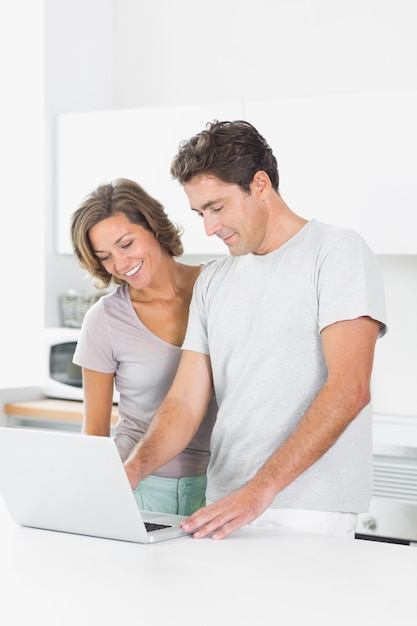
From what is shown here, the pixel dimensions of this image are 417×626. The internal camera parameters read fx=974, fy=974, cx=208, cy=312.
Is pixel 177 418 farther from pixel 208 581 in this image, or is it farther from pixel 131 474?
pixel 208 581

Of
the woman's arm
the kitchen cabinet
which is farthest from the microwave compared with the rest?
the woman's arm

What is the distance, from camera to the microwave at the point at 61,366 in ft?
12.7

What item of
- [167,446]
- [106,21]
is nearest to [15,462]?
[167,446]

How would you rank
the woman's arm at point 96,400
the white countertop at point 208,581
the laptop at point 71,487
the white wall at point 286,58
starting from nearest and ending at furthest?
the white countertop at point 208,581
the laptop at point 71,487
the woman's arm at point 96,400
the white wall at point 286,58

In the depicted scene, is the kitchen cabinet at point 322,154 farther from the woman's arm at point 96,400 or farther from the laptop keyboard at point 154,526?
the laptop keyboard at point 154,526

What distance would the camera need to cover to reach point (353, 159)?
3273 mm

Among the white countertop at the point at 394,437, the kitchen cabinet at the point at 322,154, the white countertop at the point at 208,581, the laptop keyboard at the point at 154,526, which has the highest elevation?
the kitchen cabinet at the point at 322,154

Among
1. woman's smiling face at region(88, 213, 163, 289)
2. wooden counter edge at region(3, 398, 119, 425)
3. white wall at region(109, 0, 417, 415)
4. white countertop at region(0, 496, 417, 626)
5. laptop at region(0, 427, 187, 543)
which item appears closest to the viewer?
white countertop at region(0, 496, 417, 626)

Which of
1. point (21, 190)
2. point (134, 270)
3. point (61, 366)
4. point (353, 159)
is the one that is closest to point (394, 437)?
point (353, 159)

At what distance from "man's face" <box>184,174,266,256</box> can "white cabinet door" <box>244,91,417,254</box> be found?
1.27 meters

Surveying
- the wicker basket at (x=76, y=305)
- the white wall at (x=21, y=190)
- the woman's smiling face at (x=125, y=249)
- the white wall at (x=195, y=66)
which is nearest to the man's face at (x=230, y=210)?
the woman's smiling face at (x=125, y=249)

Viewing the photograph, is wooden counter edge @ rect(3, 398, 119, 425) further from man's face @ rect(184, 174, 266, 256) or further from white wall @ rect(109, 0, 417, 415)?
man's face @ rect(184, 174, 266, 256)

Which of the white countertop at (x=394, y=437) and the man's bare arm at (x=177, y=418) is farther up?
the man's bare arm at (x=177, y=418)

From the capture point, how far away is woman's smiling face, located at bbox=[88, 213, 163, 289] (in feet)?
7.24
